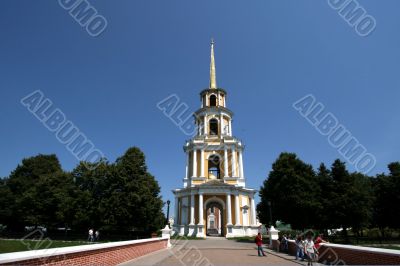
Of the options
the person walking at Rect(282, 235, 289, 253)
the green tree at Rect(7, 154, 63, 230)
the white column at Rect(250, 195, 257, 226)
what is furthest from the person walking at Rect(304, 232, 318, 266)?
Answer: the green tree at Rect(7, 154, 63, 230)

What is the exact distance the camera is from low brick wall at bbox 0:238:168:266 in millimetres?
6039

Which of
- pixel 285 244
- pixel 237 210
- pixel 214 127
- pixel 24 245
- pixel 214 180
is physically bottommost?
pixel 24 245

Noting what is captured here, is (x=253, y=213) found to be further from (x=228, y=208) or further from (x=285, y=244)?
(x=285, y=244)

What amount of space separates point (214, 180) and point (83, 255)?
31.5 m

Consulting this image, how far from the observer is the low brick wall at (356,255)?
835 cm

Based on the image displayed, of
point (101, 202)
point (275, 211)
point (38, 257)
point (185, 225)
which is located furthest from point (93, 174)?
point (38, 257)

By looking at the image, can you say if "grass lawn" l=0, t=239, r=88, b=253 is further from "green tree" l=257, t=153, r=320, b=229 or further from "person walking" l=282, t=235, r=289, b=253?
"green tree" l=257, t=153, r=320, b=229

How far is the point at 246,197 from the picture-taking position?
41406mm

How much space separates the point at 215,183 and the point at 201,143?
715 cm

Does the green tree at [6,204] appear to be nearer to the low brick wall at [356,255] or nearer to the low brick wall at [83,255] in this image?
the low brick wall at [83,255]

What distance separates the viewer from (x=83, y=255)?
340 inches

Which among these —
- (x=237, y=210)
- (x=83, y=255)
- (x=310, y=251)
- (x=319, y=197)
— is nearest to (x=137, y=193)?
(x=237, y=210)

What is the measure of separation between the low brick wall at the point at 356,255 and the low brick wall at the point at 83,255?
9.00 m

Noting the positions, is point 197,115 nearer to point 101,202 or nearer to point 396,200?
point 101,202
